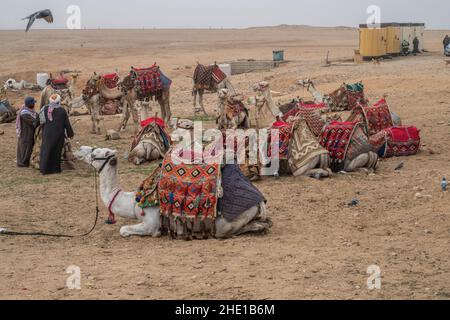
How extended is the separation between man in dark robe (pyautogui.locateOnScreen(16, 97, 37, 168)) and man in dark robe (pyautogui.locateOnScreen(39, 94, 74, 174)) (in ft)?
1.83

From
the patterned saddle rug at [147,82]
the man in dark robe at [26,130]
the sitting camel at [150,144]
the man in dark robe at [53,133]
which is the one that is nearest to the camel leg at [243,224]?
the man in dark robe at [53,133]

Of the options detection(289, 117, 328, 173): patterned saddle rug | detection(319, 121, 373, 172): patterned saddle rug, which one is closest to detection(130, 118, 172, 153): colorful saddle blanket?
detection(289, 117, 328, 173): patterned saddle rug

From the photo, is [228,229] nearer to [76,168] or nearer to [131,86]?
[76,168]

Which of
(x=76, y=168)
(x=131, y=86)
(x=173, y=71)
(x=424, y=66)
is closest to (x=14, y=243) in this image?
(x=76, y=168)

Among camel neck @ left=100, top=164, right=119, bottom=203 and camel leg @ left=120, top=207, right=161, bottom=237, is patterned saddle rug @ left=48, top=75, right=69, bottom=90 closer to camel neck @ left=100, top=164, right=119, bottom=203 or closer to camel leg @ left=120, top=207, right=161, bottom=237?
camel neck @ left=100, top=164, right=119, bottom=203

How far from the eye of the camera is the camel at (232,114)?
45.6 feet

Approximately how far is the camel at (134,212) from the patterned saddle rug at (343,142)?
340cm

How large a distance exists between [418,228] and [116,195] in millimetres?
2999

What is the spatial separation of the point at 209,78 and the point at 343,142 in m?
8.45

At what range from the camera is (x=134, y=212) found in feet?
26.5

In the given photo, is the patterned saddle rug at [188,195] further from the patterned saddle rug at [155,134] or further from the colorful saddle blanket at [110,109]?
the colorful saddle blanket at [110,109]

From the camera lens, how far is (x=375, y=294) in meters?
5.70

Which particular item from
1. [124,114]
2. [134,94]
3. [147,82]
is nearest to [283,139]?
[134,94]

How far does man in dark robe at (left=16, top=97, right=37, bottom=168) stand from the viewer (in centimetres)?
1252
